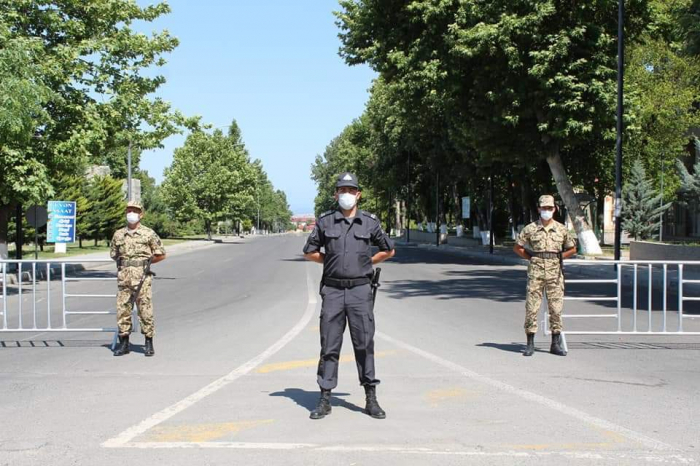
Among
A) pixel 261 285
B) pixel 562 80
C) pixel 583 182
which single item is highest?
pixel 562 80

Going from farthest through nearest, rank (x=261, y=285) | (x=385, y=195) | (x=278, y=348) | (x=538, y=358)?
(x=385, y=195) → (x=261, y=285) → (x=278, y=348) → (x=538, y=358)

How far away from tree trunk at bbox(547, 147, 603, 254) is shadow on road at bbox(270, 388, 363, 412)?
84.5 ft

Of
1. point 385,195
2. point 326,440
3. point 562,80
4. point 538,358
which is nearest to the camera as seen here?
point 326,440

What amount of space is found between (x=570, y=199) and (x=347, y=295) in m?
28.0

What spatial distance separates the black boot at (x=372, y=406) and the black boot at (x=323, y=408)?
33 centimetres

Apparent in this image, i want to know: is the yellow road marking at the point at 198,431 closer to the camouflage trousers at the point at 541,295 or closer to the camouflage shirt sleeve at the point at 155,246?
the camouflage shirt sleeve at the point at 155,246

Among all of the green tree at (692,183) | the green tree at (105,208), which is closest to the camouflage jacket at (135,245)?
the green tree at (692,183)

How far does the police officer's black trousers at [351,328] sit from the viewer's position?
664 centimetres

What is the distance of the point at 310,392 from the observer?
25.4ft

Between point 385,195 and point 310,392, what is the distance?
74.2 m

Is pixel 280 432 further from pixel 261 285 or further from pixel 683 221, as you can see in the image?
pixel 683 221

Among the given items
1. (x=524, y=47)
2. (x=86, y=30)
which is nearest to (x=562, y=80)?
(x=524, y=47)

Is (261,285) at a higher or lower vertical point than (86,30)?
lower

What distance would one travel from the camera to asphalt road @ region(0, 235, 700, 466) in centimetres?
569
